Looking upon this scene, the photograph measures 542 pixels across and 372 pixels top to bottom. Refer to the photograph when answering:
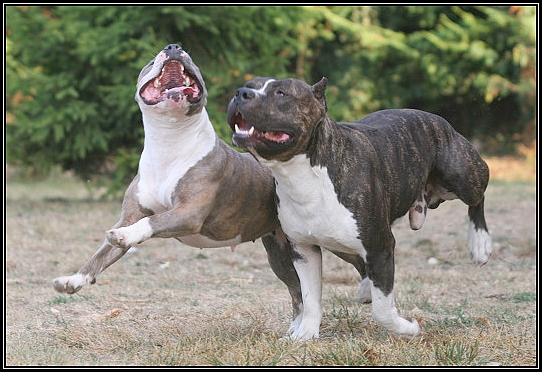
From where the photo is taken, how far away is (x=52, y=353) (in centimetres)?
440

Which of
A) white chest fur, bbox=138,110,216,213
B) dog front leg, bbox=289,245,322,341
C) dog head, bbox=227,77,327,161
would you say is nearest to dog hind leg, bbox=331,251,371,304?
dog front leg, bbox=289,245,322,341

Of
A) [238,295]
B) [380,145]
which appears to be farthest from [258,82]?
[238,295]

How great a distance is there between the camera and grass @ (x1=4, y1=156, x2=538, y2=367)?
4.24 meters

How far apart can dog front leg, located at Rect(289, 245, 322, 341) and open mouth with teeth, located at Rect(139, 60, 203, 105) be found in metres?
1.10

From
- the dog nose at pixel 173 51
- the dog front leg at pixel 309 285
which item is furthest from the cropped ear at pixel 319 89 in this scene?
the dog front leg at pixel 309 285

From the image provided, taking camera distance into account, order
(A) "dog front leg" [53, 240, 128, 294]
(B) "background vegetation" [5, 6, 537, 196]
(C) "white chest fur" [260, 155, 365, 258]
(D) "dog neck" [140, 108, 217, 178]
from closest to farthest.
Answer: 1. (A) "dog front leg" [53, 240, 128, 294]
2. (C) "white chest fur" [260, 155, 365, 258]
3. (D) "dog neck" [140, 108, 217, 178]
4. (B) "background vegetation" [5, 6, 537, 196]

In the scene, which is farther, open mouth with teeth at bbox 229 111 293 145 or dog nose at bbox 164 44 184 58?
dog nose at bbox 164 44 184 58

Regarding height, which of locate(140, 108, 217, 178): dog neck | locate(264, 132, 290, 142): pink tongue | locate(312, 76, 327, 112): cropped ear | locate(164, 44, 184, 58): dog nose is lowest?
locate(140, 108, 217, 178): dog neck

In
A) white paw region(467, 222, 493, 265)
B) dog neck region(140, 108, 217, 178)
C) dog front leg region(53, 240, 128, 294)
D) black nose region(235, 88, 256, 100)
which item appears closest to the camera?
black nose region(235, 88, 256, 100)

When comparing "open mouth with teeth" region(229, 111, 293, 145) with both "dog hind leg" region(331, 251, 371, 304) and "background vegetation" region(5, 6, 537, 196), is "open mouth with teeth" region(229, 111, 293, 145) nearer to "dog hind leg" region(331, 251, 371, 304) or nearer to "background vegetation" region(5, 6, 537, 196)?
"dog hind leg" region(331, 251, 371, 304)

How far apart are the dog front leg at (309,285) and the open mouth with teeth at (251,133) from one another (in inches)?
31.6

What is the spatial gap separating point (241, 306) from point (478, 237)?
69.7 inches

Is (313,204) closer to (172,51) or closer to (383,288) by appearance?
(383,288)

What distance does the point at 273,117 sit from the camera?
4.10m
